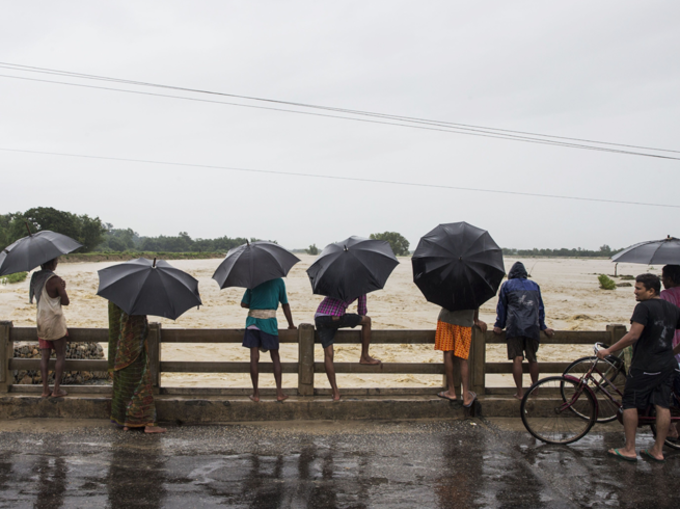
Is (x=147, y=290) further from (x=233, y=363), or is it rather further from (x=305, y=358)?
(x=305, y=358)

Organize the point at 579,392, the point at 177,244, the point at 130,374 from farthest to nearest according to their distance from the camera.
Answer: the point at 177,244 < the point at 130,374 < the point at 579,392

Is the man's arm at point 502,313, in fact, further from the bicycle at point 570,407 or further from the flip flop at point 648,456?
the flip flop at point 648,456

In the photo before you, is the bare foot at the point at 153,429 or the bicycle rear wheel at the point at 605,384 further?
the bicycle rear wheel at the point at 605,384

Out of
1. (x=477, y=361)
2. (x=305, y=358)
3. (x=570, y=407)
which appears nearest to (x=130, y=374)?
(x=305, y=358)

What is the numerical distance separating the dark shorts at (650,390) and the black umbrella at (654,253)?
1288mm

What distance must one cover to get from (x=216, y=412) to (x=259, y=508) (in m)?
2.15

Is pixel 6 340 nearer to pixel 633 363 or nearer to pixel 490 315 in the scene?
pixel 633 363

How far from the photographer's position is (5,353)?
18.8ft

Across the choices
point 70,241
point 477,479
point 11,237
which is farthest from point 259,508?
point 11,237

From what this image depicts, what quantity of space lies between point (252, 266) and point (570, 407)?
3676 millimetres

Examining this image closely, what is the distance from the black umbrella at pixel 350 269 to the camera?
206 inches

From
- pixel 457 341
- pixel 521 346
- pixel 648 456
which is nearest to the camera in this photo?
pixel 648 456

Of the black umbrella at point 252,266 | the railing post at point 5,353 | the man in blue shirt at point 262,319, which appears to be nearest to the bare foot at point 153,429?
the man in blue shirt at point 262,319

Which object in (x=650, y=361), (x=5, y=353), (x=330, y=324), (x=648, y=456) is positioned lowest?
(x=648, y=456)
